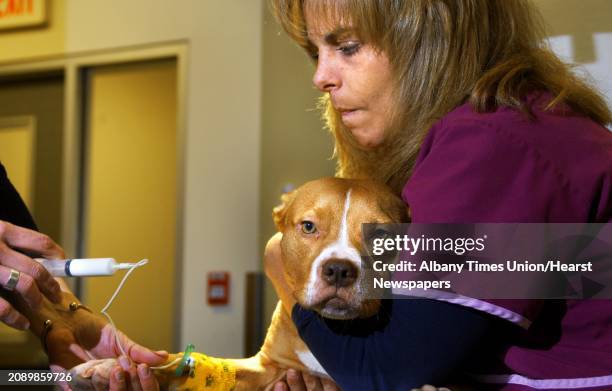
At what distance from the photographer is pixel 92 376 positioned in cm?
82

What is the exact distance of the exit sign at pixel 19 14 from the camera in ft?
3.51

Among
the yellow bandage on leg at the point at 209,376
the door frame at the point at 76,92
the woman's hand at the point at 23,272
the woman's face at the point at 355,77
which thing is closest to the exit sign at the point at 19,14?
the door frame at the point at 76,92

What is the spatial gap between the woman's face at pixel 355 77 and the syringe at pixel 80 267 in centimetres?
37

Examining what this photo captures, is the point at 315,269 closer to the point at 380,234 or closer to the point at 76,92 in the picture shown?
the point at 380,234

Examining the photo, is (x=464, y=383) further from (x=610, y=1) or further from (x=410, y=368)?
(x=610, y=1)

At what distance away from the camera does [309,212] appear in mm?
873

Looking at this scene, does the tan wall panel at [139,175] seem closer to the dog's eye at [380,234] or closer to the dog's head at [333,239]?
the dog's head at [333,239]

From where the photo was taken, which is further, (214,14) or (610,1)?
(214,14)

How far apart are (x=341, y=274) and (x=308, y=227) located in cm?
13

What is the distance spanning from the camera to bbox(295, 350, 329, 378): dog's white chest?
93 cm

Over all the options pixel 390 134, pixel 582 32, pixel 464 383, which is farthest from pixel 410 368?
pixel 582 32

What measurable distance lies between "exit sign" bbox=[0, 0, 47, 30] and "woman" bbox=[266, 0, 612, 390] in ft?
1.50

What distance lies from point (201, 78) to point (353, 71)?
486 millimetres

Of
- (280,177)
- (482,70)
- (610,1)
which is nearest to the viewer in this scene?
(482,70)
